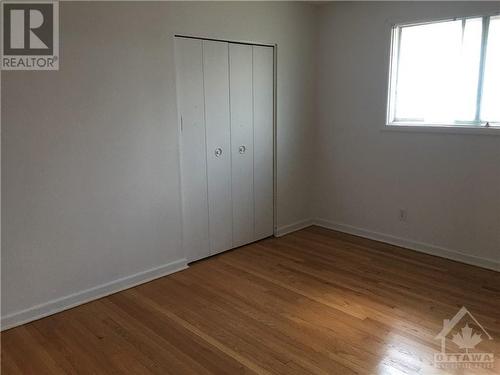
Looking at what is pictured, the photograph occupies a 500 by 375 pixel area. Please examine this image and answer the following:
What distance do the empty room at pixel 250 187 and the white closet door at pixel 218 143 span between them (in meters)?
0.02

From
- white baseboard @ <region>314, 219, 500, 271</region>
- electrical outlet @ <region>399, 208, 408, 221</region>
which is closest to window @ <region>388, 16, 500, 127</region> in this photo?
electrical outlet @ <region>399, 208, 408, 221</region>

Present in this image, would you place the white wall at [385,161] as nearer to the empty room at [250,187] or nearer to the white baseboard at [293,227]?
the empty room at [250,187]

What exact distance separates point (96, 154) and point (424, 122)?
2979mm

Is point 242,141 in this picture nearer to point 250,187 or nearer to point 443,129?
point 250,187

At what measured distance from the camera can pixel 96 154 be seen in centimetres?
303

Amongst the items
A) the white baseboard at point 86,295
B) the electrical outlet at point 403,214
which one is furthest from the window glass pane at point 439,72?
the white baseboard at point 86,295

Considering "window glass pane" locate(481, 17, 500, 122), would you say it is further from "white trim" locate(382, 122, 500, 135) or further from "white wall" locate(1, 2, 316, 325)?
"white wall" locate(1, 2, 316, 325)

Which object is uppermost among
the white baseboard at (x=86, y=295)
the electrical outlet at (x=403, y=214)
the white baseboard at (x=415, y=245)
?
the electrical outlet at (x=403, y=214)

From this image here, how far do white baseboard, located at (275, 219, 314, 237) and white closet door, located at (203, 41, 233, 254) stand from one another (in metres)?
0.69

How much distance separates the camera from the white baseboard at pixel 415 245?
3654 mm

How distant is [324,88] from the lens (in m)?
4.60

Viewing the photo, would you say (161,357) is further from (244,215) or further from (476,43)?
(476,43)

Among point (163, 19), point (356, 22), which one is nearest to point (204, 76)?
point (163, 19)

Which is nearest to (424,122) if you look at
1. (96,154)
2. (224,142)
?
(224,142)
